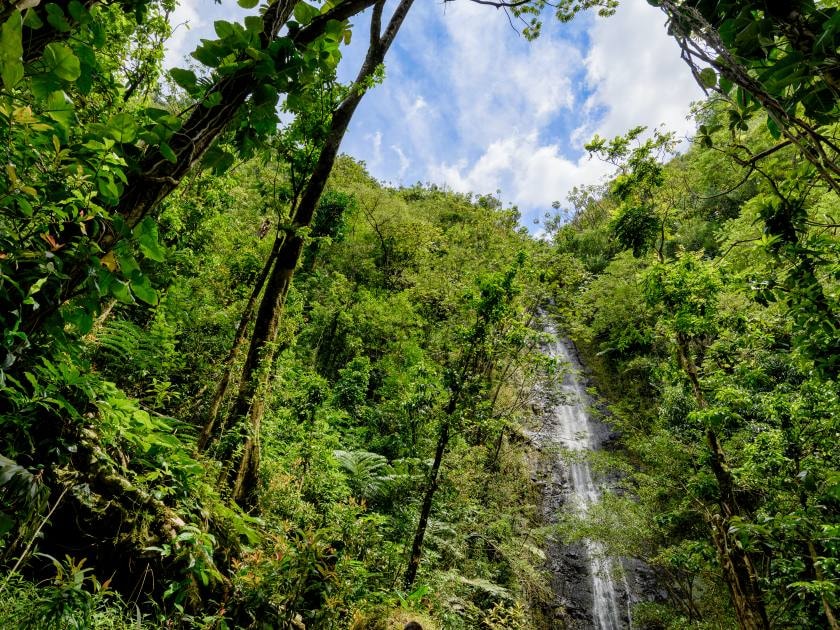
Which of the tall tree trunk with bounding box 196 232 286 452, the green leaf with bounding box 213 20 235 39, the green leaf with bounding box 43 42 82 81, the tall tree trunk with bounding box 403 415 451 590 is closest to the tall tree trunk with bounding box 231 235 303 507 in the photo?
the tall tree trunk with bounding box 196 232 286 452

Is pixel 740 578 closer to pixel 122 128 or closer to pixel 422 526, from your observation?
pixel 422 526

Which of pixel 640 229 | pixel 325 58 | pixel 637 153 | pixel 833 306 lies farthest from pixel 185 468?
pixel 637 153

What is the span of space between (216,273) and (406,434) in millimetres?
5758

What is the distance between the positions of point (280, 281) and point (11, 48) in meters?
4.07

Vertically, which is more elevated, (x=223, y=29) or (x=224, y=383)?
(x=224, y=383)

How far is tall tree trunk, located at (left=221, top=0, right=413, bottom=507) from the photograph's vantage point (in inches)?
167

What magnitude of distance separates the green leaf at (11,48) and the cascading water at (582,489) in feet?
21.8

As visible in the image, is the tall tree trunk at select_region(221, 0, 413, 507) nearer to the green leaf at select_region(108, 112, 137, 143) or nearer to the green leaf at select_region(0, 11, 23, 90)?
the green leaf at select_region(108, 112, 137, 143)

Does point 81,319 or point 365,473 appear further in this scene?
point 365,473

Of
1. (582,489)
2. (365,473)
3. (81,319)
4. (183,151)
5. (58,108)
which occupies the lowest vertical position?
(81,319)

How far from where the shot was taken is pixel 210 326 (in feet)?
26.7

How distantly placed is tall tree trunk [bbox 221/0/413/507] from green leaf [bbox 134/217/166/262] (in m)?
3.46

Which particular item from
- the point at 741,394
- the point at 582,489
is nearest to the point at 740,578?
the point at 741,394

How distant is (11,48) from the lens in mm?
613
